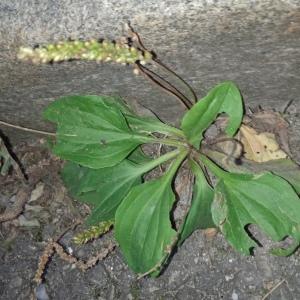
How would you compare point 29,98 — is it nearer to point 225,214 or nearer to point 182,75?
point 182,75

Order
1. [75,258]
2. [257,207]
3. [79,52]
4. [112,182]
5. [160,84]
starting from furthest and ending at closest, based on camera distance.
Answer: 1. [75,258]
2. [112,182]
3. [160,84]
4. [257,207]
5. [79,52]

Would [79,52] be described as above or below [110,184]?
above

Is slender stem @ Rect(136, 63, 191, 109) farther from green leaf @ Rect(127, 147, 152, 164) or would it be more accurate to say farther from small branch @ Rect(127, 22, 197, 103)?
green leaf @ Rect(127, 147, 152, 164)

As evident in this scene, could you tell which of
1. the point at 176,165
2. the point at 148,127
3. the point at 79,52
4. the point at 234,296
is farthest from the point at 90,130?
the point at 234,296

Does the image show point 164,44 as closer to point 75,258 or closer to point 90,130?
point 90,130

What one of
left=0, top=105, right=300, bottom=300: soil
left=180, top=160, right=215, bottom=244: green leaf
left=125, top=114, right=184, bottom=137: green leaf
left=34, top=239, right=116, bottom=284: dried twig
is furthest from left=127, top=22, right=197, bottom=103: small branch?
left=34, top=239, right=116, bottom=284: dried twig

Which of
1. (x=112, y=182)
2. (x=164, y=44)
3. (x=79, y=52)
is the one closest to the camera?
(x=79, y=52)

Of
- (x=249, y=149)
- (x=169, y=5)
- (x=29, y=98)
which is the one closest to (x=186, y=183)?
(x=249, y=149)
